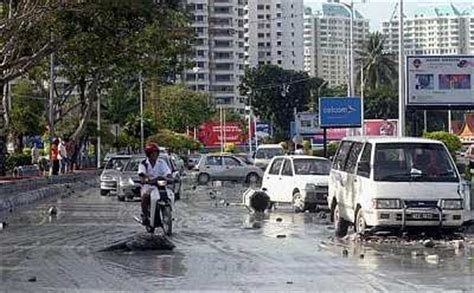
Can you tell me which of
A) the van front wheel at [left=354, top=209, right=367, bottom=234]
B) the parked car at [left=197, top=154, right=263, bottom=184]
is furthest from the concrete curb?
the van front wheel at [left=354, top=209, right=367, bottom=234]

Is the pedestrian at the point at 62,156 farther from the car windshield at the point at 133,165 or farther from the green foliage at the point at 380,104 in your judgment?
the green foliage at the point at 380,104

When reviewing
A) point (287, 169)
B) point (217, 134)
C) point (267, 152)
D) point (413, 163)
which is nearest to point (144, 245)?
point (413, 163)

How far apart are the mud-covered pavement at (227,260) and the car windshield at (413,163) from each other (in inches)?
46.4

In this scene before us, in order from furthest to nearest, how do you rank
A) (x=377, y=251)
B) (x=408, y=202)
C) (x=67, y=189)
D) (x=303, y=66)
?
(x=303, y=66) → (x=67, y=189) → (x=408, y=202) → (x=377, y=251)

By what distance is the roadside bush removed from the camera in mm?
49438

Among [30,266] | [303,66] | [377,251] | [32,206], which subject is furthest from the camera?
[303,66]

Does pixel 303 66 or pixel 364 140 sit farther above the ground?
pixel 303 66

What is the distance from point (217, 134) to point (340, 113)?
2809 inches

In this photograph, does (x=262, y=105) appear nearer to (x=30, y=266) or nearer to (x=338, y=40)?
(x=338, y=40)

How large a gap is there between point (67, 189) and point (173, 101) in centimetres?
6566

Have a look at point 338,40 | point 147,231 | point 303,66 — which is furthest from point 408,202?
point 303,66

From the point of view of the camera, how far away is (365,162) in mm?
17859

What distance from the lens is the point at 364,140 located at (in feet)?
60.8

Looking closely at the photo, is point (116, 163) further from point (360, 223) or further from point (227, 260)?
point (227, 260)
